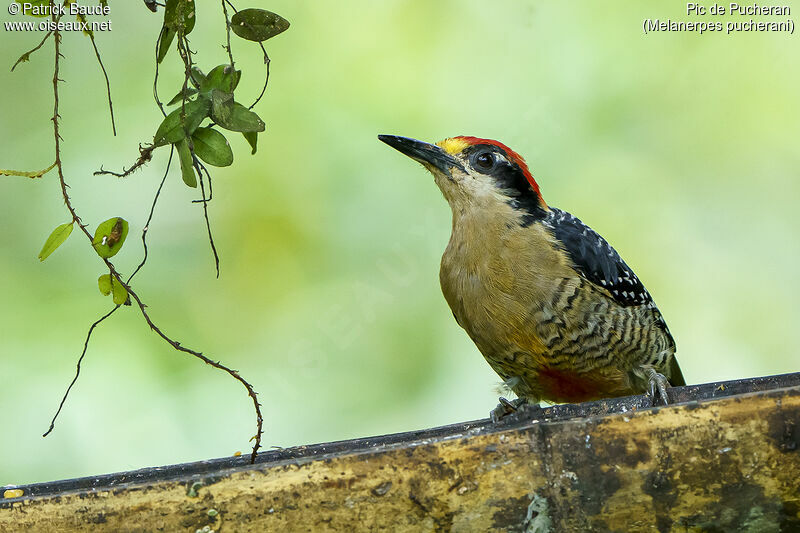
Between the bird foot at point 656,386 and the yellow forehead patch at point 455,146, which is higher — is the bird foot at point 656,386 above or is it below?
below

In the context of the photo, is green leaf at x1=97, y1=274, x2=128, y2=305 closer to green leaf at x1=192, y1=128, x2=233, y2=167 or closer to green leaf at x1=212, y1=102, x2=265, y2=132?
green leaf at x1=192, y1=128, x2=233, y2=167

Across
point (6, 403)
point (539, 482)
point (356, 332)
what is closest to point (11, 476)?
point (6, 403)

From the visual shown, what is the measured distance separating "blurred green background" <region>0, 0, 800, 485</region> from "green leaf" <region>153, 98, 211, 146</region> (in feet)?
10.4

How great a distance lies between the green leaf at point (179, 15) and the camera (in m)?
2.53

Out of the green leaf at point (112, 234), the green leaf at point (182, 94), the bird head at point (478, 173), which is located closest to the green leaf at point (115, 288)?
the green leaf at point (112, 234)

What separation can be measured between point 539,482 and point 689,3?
5.20 metres

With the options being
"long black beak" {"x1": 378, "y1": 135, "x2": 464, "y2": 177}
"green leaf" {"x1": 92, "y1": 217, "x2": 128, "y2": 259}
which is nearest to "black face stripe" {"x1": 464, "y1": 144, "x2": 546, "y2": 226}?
"long black beak" {"x1": 378, "y1": 135, "x2": 464, "y2": 177}

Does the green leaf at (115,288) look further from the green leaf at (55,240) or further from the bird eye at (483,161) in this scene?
the bird eye at (483,161)

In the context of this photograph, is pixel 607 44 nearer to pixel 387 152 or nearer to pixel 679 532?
pixel 387 152

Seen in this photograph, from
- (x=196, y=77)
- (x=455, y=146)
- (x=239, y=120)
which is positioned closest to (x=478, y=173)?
(x=455, y=146)

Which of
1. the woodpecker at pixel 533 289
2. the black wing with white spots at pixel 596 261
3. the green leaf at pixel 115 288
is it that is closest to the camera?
the green leaf at pixel 115 288

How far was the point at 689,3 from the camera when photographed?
21.2 feet

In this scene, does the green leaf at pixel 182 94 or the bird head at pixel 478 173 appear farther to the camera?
the bird head at pixel 478 173

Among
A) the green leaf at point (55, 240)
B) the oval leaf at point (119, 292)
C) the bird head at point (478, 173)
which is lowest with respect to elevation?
the oval leaf at point (119, 292)
